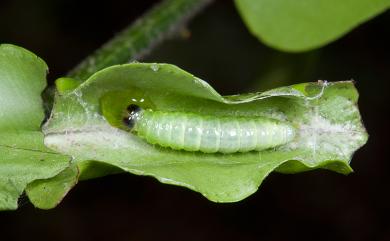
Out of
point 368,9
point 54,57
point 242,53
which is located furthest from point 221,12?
point 368,9

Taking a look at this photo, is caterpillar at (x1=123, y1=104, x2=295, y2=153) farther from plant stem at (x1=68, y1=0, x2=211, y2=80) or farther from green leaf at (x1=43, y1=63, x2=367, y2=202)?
plant stem at (x1=68, y1=0, x2=211, y2=80)

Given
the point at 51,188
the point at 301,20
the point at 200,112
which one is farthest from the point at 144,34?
the point at 51,188

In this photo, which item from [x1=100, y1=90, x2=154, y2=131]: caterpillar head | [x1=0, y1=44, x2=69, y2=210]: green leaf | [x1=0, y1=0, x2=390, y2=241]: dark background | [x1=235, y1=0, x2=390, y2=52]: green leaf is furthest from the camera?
[x1=0, y1=0, x2=390, y2=241]: dark background

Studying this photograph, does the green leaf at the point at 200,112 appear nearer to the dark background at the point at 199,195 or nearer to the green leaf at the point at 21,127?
the green leaf at the point at 21,127

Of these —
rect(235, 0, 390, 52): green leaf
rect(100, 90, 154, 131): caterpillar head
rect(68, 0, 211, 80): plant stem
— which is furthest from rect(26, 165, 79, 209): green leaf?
rect(235, 0, 390, 52): green leaf

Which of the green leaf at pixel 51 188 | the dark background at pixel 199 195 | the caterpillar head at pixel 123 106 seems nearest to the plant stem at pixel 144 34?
the caterpillar head at pixel 123 106

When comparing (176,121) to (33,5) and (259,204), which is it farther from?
(33,5)
